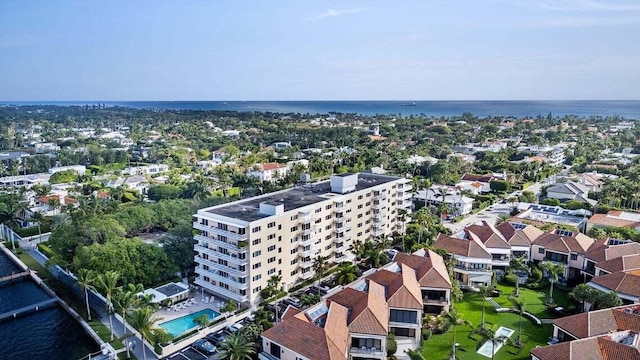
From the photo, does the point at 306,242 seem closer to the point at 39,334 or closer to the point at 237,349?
the point at 237,349

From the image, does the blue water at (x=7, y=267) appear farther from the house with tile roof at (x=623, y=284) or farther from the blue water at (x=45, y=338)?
the house with tile roof at (x=623, y=284)

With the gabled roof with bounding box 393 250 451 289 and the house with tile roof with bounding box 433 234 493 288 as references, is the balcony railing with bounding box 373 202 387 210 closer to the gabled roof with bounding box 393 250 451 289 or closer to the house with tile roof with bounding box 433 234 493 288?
the house with tile roof with bounding box 433 234 493 288

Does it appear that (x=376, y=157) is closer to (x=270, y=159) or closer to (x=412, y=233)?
(x=270, y=159)

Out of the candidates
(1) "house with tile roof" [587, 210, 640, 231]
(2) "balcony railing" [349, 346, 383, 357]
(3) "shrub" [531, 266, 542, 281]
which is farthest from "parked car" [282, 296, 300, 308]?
(1) "house with tile roof" [587, 210, 640, 231]

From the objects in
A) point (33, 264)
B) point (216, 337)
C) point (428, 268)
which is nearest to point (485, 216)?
point (428, 268)

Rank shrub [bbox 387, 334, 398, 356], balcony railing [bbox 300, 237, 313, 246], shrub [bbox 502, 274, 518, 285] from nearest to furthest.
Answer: shrub [bbox 387, 334, 398, 356]
shrub [bbox 502, 274, 518, 285]
balcony railing [bbox 300, 237, 313, 246]
